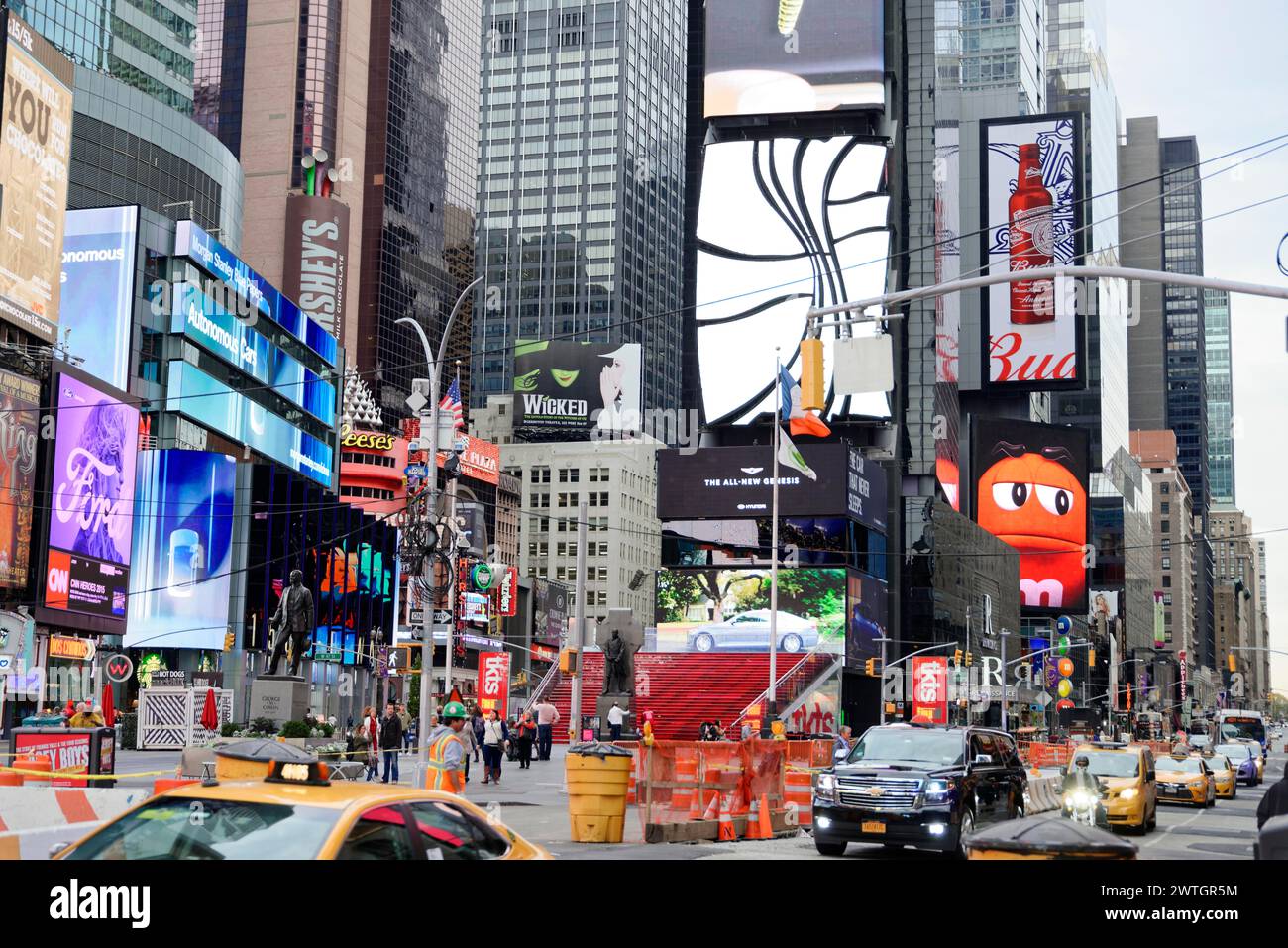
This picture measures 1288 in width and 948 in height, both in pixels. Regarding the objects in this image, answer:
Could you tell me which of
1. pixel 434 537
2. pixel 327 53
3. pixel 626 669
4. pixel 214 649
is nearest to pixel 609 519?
pixel 327 53

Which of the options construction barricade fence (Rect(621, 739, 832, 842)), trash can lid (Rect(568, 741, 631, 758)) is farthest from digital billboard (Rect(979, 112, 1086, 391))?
trash can lid (Rect(568, 741, 631, 758))

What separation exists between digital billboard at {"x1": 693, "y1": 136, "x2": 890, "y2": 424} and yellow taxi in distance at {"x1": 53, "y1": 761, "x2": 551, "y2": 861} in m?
99.9

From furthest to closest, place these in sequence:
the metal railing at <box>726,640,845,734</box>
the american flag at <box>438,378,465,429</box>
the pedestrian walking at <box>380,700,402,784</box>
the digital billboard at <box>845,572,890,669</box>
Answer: the digital billboard at <box>845,572,890,669</box> → the metal railing at <box>726,640,845,734</box> → the american flag at <box>438,378,465,429</box> → the pedestrian walking at <box>380,700,402,784</box>

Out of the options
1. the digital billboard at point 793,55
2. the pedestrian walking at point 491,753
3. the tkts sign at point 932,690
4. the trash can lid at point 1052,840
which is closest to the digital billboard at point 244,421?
the digital billboard at point 793,55

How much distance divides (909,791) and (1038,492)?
124038 millimetres

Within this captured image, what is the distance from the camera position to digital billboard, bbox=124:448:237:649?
274 ft

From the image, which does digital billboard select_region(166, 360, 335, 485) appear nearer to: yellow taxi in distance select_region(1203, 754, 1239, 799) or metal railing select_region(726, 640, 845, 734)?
metal railing select_region(726, 640, 845, 734)

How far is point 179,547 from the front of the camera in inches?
3351

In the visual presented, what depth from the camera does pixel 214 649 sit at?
289 ft

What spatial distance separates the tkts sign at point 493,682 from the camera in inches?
2262

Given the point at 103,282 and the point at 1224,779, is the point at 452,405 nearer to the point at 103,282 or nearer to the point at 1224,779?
the point at 103,282

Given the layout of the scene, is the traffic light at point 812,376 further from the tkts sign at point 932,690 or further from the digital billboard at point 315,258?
the digital billboard at point 315,258

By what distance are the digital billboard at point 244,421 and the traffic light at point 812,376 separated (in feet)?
230
